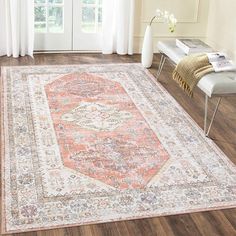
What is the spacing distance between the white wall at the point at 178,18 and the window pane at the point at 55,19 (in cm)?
85

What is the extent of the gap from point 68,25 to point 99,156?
8.23ft

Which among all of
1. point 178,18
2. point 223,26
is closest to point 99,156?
point 223,26

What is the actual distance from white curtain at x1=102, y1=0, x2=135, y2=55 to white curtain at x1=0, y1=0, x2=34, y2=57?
0.81 meters

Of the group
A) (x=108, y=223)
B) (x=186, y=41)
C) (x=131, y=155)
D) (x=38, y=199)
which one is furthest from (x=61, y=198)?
(x=186, y=41)

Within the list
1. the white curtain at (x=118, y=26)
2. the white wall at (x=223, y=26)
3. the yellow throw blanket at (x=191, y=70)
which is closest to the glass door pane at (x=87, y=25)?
the white curtain at (x=118, y=26)

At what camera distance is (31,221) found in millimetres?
2650

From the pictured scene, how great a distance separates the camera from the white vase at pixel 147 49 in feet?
16.8

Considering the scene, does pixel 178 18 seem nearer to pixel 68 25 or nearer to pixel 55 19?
pixel 68 25

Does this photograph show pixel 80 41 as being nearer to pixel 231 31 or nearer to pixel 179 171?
pixel 231 31

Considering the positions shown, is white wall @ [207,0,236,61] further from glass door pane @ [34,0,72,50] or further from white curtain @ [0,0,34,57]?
white curtain @ [0,0,34,57]

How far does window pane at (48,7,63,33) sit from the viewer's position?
17.6 feet

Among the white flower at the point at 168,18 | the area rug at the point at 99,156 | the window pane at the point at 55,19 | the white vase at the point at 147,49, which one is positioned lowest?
the area rug at the point at 99,156

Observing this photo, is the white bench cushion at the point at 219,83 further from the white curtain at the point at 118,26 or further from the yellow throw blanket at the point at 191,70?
the white curtain at the point at 118,26

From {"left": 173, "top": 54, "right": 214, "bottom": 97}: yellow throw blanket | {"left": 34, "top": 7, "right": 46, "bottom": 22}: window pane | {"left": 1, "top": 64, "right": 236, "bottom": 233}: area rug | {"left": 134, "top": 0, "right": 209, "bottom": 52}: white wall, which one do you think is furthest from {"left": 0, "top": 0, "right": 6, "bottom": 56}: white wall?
{"left": 173, "top": 54, "right": 214, "bottom": 97}: yellow throw blanket
